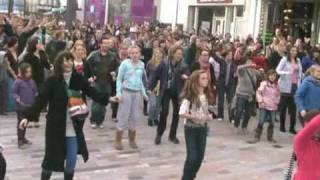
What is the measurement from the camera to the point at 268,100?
11.6 meters

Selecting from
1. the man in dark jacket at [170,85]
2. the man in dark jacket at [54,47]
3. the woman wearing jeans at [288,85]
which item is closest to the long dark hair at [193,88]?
the man in dark jacket at [170,85]

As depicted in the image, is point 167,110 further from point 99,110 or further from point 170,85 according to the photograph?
point 99,110

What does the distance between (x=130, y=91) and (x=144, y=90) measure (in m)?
0.27

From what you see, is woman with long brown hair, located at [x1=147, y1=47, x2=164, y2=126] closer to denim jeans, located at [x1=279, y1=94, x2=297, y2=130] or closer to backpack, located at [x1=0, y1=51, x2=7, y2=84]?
denim jeans, located at [x1=279, y1=94, x2=297, y2=130]

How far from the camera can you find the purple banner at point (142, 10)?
4131 centimetres

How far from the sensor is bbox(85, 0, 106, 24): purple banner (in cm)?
4625

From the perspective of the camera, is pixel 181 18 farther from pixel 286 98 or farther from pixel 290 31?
pixel 286 98

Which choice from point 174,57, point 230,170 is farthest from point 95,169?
point 174,57

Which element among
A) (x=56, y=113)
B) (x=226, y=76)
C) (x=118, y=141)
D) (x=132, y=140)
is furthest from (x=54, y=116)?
(x=226, y=76)

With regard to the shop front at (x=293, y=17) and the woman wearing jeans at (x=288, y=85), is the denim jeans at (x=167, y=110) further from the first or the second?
the shop front at (x=293, y=17)

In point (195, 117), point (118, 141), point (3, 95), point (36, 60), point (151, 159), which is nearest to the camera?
point (195, 117)

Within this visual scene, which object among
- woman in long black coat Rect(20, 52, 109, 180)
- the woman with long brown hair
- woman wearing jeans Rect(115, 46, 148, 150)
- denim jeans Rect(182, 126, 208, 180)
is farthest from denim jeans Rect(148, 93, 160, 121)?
woman in long black coat Rect(20, 52, 109, 180)

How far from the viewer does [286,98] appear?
12906 millimetres

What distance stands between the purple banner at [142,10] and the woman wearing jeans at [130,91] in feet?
102
